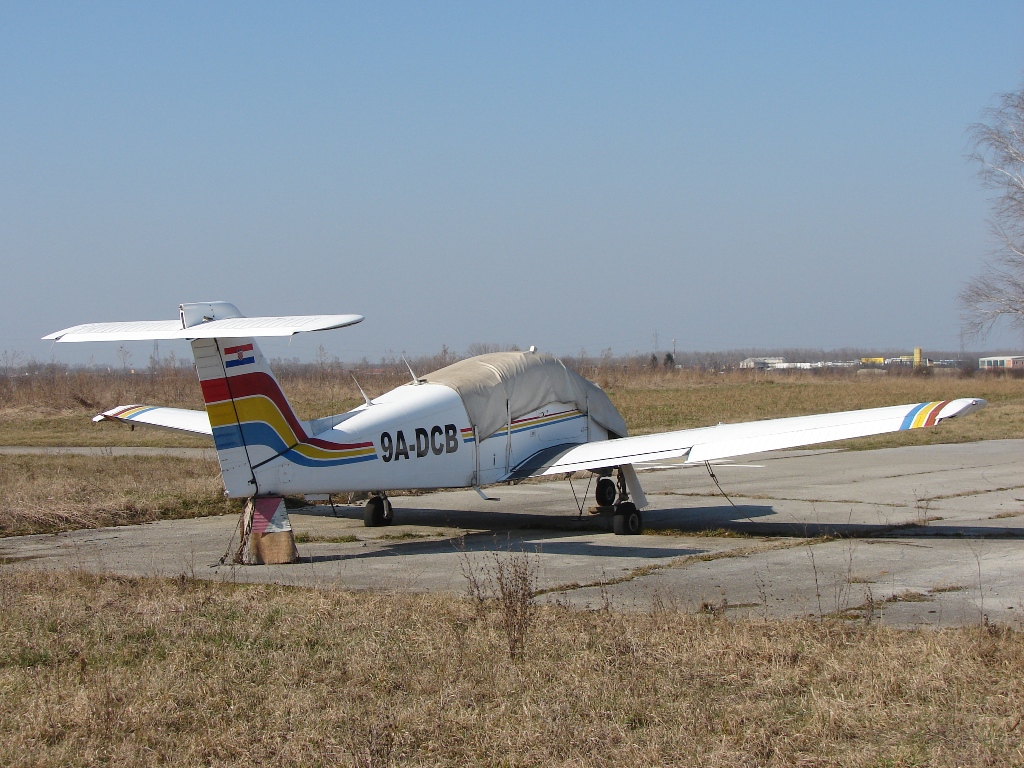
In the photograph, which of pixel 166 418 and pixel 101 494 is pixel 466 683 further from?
pixel 101 494

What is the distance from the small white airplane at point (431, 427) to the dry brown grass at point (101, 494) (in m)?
1.31

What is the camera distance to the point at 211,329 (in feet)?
34.6

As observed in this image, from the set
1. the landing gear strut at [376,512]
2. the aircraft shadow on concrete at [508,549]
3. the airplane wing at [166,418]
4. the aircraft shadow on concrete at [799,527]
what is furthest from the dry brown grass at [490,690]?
the airplane wing at [166,418]

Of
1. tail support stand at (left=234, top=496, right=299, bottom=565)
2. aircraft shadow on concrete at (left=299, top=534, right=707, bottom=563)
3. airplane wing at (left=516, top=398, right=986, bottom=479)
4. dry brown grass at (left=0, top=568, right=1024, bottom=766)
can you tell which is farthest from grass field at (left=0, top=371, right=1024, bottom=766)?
airplane wing at (left=516, top=398, right=986, bottom=479)

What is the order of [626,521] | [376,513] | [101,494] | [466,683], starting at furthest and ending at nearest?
1. [101,494]
2. [376,513]
3. [626,521]
4. [466,683]

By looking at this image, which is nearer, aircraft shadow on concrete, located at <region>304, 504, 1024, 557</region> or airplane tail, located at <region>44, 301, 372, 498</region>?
airplane tail, located at <region>44, 301, 372, 498</region>

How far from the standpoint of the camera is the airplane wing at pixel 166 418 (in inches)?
632

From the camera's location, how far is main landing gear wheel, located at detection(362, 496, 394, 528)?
15.2m

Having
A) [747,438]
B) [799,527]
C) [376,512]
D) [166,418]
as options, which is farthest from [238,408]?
[799,527]

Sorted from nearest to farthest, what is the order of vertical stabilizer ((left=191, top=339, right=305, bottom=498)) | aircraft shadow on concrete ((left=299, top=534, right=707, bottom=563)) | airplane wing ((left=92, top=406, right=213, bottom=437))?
vertical stabilizer ((left=191, top=339, right=305, bottom=498)) → aircraft shadow on concrete ((left=299, top=534, right=707, bottom=563)) → airplane wing ((left=92, top=406, right=213, bottom=437))

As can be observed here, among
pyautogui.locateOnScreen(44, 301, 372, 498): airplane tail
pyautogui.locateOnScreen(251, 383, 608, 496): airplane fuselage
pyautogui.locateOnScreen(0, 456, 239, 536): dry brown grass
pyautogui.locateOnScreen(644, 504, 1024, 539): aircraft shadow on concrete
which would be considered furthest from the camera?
pyautogui.locateOnScreen(0, 456, 239, 536): dry brown grass

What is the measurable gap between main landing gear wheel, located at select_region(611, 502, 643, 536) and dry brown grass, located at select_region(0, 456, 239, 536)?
21.7 feet

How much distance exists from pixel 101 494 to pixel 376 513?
4958 millimetres

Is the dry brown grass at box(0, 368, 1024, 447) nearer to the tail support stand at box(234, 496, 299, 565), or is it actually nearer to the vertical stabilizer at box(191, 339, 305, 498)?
the tail support stand at box(234, 496, 299, 565)
